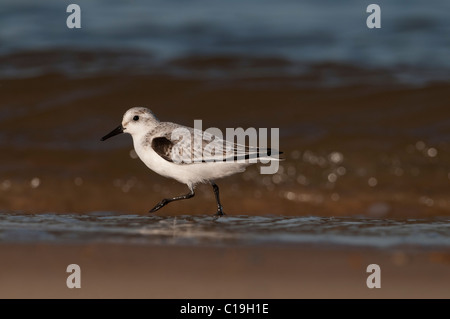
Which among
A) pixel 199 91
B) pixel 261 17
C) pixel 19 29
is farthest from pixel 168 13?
pixel 199 91

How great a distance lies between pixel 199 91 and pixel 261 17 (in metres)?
4.44

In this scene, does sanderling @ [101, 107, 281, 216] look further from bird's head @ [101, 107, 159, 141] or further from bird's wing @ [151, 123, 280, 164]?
bird's head @ [101, 107, 159, 141]

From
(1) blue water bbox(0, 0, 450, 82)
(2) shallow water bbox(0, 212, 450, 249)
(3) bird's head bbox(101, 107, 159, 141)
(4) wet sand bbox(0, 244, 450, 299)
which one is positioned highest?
(1) blue water bbox(0, 0, 450, 82)

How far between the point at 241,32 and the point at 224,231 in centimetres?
847

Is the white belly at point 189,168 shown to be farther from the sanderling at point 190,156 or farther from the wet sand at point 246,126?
the wet sand at point 246,126

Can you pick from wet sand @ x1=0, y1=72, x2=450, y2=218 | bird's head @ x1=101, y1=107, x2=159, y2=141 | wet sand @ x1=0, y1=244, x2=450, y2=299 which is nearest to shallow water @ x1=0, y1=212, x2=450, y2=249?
wet sand @ x1=0, y1=244, x2=450, y2=299

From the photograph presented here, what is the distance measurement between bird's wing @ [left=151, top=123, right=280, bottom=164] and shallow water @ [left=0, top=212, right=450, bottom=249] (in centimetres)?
48

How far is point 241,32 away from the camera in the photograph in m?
13.6

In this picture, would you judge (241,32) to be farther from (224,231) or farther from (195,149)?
(224,231)

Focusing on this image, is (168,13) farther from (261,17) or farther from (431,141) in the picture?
(431,141)

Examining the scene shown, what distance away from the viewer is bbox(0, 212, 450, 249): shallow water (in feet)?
17.3

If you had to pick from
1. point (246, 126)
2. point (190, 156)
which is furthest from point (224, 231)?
point (246, 126)
